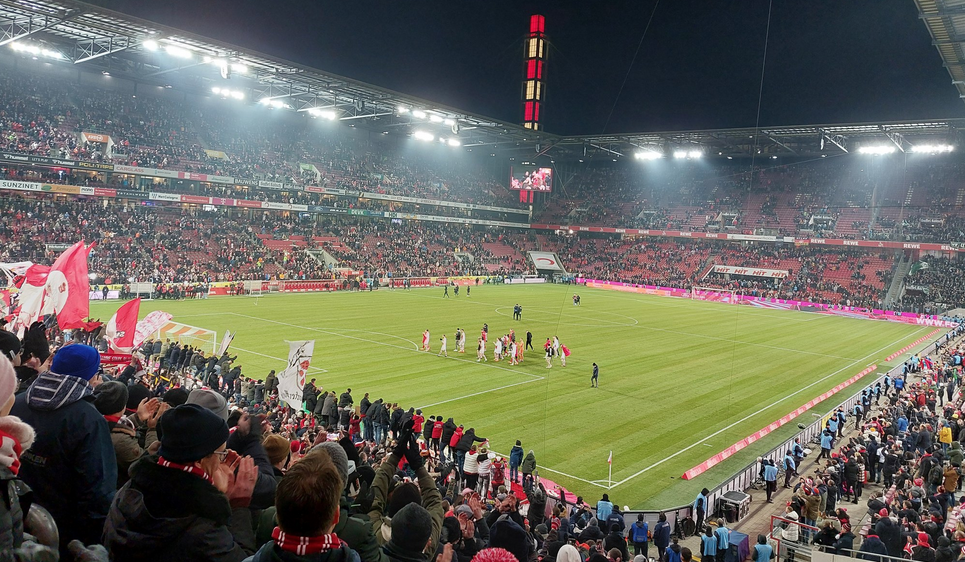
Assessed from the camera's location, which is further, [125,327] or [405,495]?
[125,327]

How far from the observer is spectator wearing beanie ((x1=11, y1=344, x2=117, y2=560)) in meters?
3.57

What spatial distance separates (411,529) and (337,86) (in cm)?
5802

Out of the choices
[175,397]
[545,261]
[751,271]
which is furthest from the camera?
[545,261]

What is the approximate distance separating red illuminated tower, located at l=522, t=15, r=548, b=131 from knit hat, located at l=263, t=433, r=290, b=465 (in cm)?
8721

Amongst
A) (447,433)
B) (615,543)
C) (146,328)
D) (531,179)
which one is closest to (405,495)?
(615,543)

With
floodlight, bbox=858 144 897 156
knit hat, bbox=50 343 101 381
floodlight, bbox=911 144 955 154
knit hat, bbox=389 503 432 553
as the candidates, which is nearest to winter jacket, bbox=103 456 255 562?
knit hat, bbox=389 503 432 553

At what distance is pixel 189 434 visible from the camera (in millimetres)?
3072

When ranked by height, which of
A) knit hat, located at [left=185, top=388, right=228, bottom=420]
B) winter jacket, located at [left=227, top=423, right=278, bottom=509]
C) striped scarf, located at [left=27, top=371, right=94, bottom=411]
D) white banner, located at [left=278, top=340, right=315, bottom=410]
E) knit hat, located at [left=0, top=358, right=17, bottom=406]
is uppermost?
knit hat, located at [left=0, top=358, right=17, bottom=406]

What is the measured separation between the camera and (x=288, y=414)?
16.5 m

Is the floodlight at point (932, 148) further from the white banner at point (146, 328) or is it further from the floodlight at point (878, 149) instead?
the white banner at point (146, 328)

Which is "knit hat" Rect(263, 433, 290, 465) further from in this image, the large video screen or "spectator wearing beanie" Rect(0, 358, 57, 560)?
the large video screen

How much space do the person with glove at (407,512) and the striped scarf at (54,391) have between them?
83.1 inches

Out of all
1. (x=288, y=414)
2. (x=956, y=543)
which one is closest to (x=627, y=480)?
(x=956, y=543)

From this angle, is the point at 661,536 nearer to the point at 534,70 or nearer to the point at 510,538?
the point at 510,538
